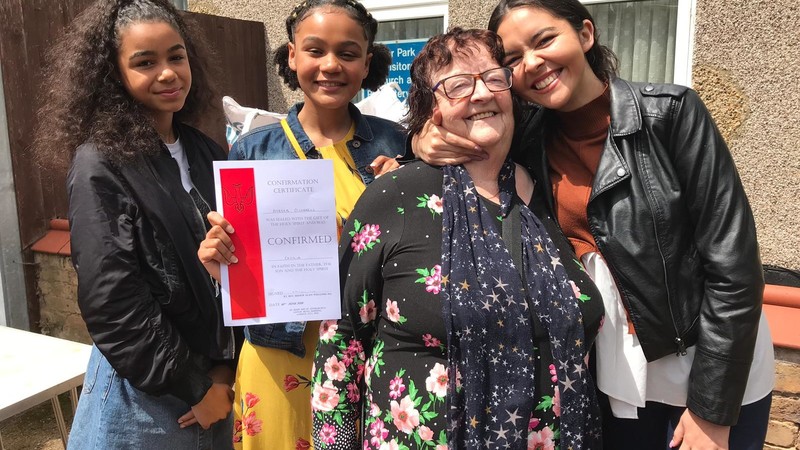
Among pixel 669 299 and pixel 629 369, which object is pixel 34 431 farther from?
pixel 669 299

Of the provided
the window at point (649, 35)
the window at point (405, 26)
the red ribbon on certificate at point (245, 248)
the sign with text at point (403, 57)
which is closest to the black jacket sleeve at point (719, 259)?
the red ribbon on certificate at point (245, 248)

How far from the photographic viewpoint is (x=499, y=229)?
5.12 feet

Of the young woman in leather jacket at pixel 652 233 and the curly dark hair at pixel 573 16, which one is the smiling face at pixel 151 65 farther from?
the curly dark hair at pixel 573 16

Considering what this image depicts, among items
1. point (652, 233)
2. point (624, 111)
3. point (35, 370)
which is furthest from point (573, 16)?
point (35, 370)

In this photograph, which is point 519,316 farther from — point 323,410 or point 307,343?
point 307,343

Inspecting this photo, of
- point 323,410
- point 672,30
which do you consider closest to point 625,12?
point 672,30

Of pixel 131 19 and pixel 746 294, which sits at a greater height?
pixel 131 19

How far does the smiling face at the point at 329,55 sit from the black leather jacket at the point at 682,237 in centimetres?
84

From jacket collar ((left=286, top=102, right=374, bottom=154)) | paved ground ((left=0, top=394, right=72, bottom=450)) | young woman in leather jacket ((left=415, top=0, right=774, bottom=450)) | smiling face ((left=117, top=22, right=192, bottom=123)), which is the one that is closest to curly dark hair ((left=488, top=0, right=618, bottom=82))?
young woman in leather jacket ((left=415, top=0, right=774, bottom=450))

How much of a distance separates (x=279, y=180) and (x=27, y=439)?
3.69 metres

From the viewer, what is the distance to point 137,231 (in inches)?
64.5

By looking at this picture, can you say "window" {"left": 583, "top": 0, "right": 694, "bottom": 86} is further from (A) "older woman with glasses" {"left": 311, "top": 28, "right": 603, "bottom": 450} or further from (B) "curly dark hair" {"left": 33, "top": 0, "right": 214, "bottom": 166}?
(B) "curly dark hair" {"left": 33, "top": 0, "right": 214, "bottom": 166}

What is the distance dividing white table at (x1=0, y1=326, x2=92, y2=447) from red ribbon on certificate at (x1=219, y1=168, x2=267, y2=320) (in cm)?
122

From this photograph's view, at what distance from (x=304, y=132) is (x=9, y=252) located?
4.11m
